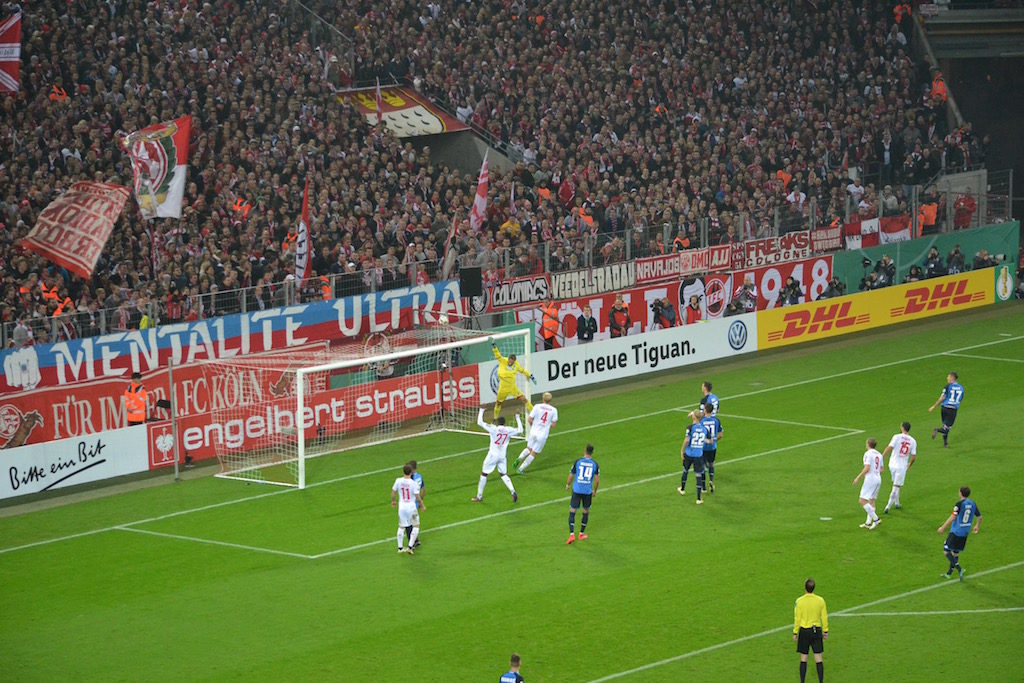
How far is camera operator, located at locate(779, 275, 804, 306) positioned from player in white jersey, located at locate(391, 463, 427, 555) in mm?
20136

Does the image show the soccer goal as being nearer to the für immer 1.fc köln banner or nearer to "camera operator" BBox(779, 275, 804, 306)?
the für immer 1.fc köln banner

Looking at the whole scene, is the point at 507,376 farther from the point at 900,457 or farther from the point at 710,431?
the point at 900,457

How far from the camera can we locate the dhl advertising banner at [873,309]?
126 feet

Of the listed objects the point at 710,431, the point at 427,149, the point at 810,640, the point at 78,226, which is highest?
the point at 427,149

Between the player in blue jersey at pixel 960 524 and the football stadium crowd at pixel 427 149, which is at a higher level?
the football stadium crowd at pixel 427 149

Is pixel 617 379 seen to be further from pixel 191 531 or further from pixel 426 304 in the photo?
pixel 191 531

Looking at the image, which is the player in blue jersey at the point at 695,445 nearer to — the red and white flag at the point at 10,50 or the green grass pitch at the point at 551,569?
the green grass pitch at the point at 551,569

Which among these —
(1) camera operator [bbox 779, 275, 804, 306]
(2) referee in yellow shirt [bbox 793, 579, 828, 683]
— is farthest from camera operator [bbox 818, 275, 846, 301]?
(2) referee in yellow shirt [bbox 793, 579, 828, 683]

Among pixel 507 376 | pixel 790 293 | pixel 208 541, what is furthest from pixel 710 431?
pixel 790 293

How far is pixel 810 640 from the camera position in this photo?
16859mm

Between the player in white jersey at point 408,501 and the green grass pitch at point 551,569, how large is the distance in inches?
16.1

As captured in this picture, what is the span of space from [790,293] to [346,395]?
50.2 ft

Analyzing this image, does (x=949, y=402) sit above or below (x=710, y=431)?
below

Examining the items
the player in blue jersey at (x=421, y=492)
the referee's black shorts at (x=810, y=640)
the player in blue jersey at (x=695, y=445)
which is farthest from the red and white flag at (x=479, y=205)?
the referee's black shorts at (x=810, y=640)
